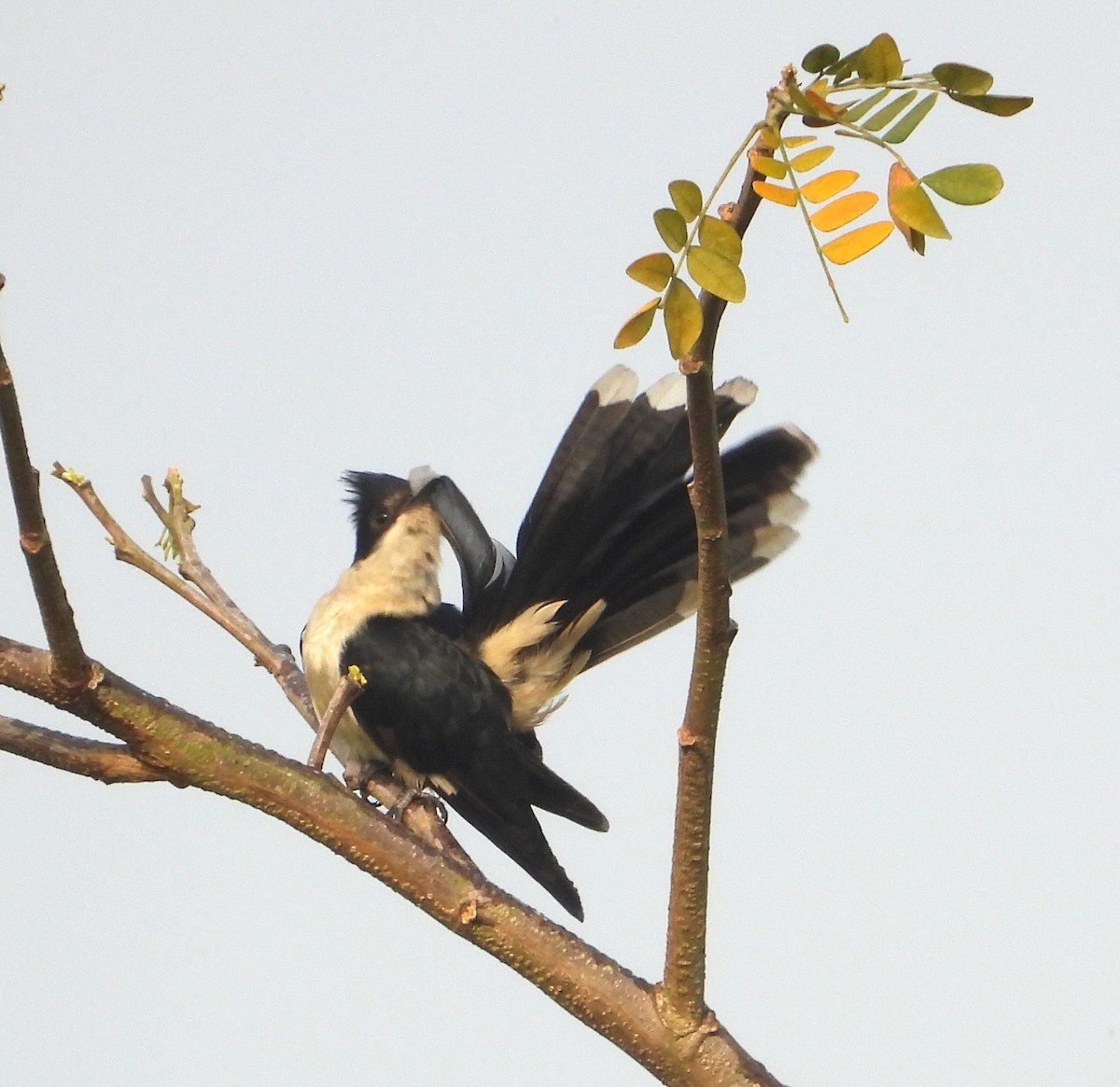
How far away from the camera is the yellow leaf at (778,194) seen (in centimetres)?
150

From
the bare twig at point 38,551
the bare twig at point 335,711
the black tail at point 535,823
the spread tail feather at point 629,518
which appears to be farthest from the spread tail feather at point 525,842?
the bare twig at point 38,551

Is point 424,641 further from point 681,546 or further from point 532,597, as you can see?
point 681,546

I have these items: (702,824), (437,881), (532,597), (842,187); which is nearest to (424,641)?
(532,597)

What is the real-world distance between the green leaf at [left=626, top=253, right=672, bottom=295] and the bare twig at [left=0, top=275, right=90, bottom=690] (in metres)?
0.73

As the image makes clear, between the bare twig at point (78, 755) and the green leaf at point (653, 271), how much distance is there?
1089 mm

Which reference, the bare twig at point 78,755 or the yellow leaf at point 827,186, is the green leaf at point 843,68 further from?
the bare twig at point 78,755

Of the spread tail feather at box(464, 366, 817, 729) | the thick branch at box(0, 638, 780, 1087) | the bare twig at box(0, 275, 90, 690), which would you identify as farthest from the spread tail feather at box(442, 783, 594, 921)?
the bare twig at box(0, 275, 90, 690)

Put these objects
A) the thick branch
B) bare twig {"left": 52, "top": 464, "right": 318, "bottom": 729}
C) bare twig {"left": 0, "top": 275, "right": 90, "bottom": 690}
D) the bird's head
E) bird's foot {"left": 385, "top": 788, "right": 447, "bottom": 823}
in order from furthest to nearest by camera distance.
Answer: the bird's head < bird's foot {"left": 385, "top": 788, "right": 447, "bottom": 823} < bare twig {"left": 52, "top": 464, "right": 318, "bottom": 729} < the thick branch < bare twig {"left": 0, "top": 275, "right": 90, "bottom": 690}

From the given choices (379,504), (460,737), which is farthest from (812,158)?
(379,504)

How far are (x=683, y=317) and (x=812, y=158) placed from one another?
212 millimetres

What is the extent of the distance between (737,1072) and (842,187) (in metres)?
1.19

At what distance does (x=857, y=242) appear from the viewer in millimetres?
1562

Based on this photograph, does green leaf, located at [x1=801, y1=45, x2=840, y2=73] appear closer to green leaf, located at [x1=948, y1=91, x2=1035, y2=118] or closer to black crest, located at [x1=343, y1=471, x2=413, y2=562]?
green leaf, located at [x1=948, y1=91, x2=1035, y2=118]

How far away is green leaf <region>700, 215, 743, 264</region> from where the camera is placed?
4.93 ft
